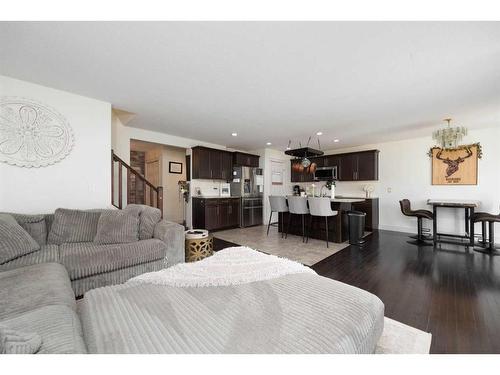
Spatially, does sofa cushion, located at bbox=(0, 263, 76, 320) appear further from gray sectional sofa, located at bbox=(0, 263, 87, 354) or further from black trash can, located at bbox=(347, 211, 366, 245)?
black trash can, located at bbox=(347, 211, 366, 245)

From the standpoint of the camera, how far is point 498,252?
3504 mm

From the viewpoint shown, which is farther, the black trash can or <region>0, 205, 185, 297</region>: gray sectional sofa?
the black trash can

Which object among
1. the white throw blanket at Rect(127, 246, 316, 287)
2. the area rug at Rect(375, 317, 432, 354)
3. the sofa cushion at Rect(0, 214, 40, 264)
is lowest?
the area rug at Rect(375, 317, 432, 354)

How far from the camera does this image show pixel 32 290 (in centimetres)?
131

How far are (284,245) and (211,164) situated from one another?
9.44 feet

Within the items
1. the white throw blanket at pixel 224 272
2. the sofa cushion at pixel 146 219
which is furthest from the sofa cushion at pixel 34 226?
the white throw blanket at pixel 224 272

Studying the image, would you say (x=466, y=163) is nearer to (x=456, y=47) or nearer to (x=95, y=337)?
(x=456, y=47)

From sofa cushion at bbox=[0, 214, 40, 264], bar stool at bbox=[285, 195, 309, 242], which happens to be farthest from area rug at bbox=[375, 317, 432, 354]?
sofa cushion at bbox=[0, 214, 40, 264]

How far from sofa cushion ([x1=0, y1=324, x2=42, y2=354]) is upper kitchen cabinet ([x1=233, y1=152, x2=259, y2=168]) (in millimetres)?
5486

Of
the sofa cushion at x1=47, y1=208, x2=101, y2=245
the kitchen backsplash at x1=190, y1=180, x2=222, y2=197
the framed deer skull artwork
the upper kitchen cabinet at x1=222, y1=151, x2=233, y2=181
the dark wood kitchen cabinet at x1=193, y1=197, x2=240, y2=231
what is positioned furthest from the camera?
the upper kitchen cabinet at x1=222, y1=151, x2=233, y2=181

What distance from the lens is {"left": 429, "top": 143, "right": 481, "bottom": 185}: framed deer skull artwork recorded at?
4.48m

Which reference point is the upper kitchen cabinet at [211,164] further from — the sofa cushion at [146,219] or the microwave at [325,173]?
the microwave at [325,173]

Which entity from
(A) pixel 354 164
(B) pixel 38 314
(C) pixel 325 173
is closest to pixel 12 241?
(B) pixel 38 314

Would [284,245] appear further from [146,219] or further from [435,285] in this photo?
[146,219]
